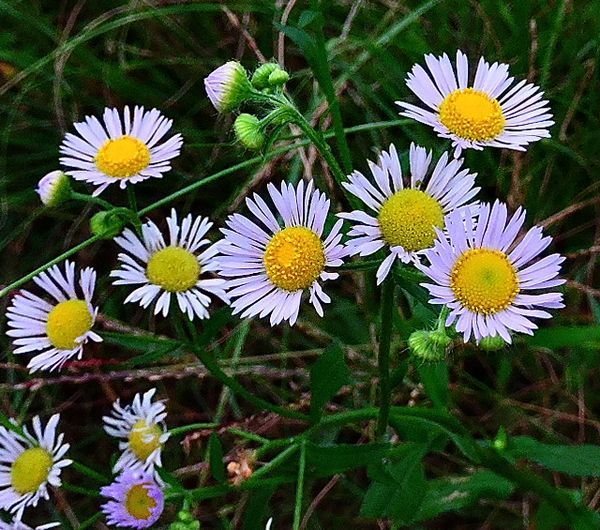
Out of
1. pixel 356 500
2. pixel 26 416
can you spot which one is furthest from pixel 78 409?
pixel 356 500

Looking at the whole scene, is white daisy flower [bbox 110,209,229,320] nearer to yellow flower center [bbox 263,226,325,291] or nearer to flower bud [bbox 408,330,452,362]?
yellow flower center [bbox 263,226,325,291]

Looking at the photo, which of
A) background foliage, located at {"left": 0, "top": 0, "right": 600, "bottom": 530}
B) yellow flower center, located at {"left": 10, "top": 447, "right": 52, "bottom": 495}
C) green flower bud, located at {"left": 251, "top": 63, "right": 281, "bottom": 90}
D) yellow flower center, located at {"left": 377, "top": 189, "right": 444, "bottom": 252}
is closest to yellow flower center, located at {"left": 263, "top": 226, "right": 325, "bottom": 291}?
yellow flower center, located at {"left": 377, "top": 189, "right": 444, "bottom": 252}

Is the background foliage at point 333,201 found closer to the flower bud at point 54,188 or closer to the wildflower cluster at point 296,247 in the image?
the wildflower cluster at point 296,247

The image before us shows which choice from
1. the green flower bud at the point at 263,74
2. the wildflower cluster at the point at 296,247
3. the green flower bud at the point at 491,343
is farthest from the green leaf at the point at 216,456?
the green flower bud at the point at 263,74

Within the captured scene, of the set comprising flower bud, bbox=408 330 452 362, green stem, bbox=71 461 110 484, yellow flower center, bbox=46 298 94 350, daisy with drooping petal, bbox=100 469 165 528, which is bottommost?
daisy with drooping petal, bbox=100 469 165 528

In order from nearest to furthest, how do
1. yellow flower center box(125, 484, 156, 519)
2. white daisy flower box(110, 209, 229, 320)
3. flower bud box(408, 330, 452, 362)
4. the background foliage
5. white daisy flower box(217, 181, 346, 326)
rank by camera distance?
flower bud box(408, 330, 452, 362) < white daisy flower box(217, 181, 346, 326) < yellow flower center box(125, 484, 156, 519) < white daisy flower box(110, 209, 229, 320) < the background foliage

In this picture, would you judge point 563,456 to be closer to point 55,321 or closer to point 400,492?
point 400,492
